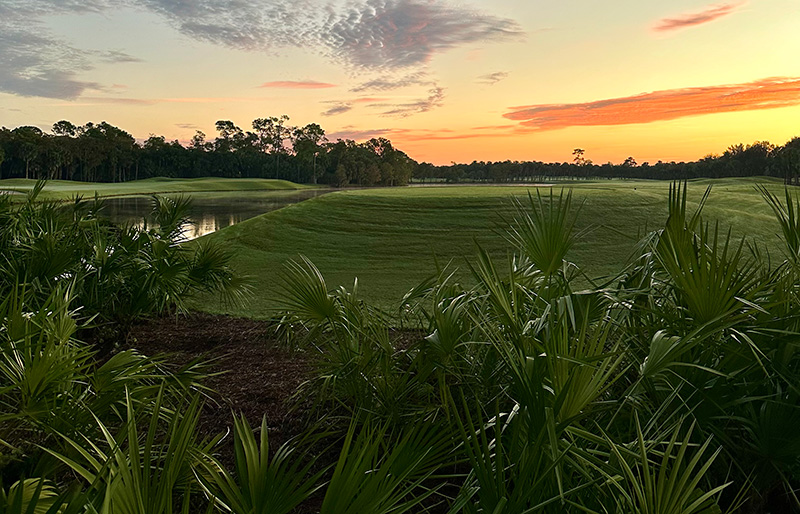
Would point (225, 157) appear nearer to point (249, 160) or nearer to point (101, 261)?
point (249, 160)

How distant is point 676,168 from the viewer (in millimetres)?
61281

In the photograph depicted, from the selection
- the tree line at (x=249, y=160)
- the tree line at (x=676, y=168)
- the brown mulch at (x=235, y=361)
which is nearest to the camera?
the brown mulch at (x=235, y=361)

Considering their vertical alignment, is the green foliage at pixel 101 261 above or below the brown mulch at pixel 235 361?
above

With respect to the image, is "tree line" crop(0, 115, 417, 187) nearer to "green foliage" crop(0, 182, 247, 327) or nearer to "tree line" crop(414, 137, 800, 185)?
"tree line" crop(414, 137, 800, 185)

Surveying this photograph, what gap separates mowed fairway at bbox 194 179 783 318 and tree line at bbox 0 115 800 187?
56.8 meters

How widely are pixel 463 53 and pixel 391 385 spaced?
16700mm

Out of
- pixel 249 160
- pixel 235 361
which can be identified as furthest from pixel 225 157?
pixel 235 361

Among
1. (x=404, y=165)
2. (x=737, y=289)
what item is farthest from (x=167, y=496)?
(x=404, y=165)

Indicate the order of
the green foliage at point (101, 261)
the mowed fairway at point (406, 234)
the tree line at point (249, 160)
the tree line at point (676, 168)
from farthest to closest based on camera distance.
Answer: the tree line at point (249, 160), the tree line at point (676, 168), the mowed fairway at point (406, 234), the green foliage at point (101, 261)

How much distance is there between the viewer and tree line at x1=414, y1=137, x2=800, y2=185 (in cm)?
5757

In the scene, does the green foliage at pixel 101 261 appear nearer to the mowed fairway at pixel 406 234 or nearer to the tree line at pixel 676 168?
the mowed fairway at pixel 406 234

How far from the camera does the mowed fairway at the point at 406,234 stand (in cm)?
1277

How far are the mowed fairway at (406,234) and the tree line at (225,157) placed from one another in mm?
86069

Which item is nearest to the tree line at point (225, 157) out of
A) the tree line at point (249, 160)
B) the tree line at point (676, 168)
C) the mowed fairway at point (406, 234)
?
the tree line at point (249, 160)
